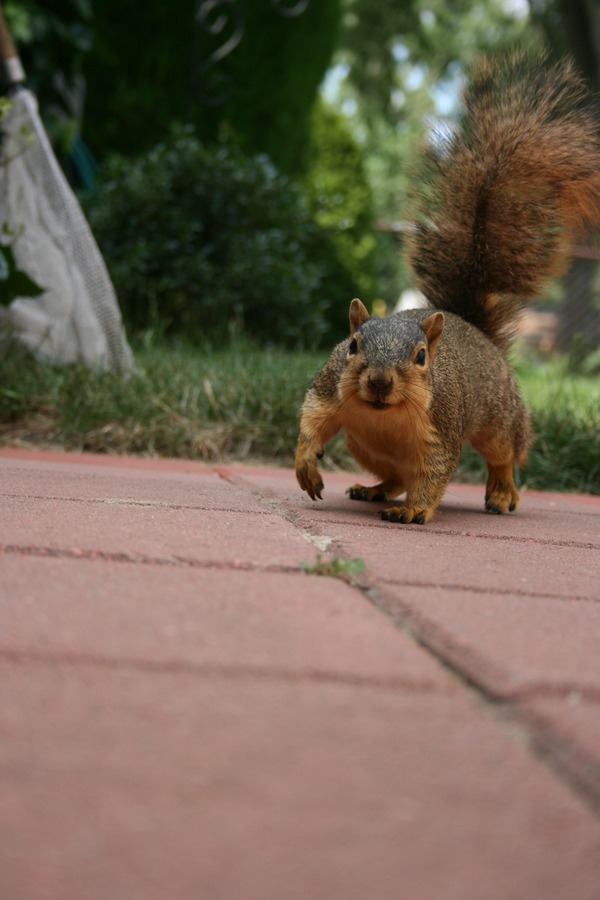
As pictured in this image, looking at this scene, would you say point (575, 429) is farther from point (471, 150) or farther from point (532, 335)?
point (532, 335)

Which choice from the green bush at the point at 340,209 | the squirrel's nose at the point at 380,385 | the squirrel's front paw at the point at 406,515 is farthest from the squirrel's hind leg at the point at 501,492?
the green bush at the point at 340,209

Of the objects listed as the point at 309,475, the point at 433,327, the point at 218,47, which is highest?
the point at 218,47

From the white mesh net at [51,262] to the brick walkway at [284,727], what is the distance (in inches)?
110

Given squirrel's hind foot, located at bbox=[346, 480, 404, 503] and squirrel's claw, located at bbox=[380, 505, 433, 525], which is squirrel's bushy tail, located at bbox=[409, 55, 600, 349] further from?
squirrel's claw, located at bbox=[380, 505, 433, 525]

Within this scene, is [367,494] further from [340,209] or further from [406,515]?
[340,209]

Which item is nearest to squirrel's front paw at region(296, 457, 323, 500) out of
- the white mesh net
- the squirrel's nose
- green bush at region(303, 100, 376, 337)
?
the squirrel's nose

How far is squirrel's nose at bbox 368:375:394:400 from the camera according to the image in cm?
240

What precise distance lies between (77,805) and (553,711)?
0.47m

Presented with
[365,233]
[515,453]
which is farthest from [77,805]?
[365,233]

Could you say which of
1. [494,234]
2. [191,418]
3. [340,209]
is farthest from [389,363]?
[340,209]

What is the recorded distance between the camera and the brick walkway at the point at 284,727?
2.40 ft

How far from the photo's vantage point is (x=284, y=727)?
93 centimetres

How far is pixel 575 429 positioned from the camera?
4.32 metres

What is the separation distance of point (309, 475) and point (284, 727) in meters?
1.65
